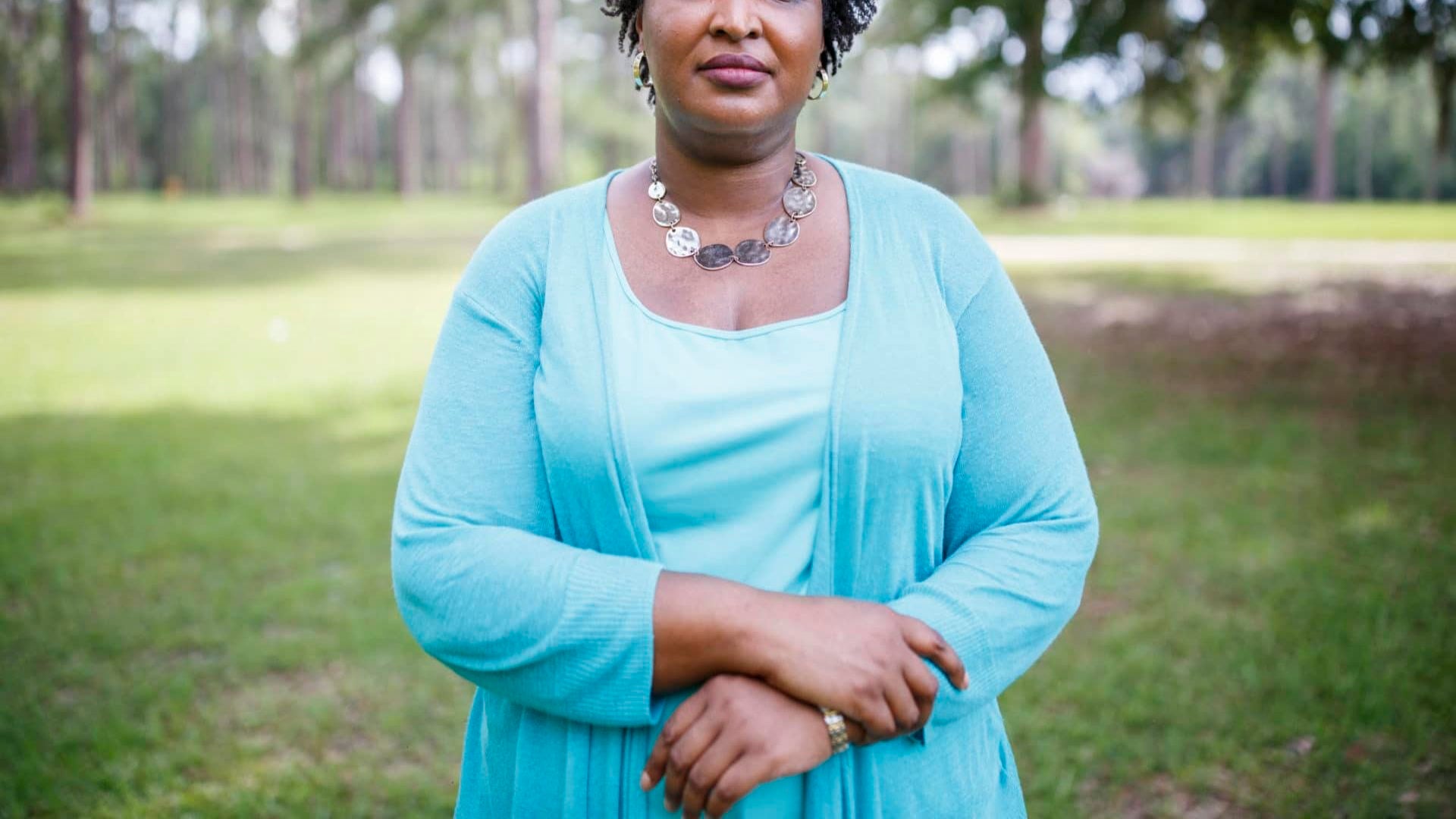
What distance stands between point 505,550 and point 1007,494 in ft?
2.40

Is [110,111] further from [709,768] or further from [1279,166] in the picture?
[709,768]

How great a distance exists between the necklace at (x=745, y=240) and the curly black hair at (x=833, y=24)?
197mm

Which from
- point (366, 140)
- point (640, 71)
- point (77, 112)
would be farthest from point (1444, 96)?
point (366, 140)

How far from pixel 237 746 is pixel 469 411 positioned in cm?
314

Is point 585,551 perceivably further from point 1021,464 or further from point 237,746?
point 237,746

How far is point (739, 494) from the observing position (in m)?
1.62

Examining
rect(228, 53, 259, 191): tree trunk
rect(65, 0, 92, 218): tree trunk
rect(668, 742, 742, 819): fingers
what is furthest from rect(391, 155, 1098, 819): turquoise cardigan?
rect(228, 53, 259, 191): tree trunk

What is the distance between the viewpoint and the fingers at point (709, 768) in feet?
4.80

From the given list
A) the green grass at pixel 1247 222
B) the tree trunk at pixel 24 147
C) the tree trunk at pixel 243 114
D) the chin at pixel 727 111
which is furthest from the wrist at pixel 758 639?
the tree trunk at pixel 243 114

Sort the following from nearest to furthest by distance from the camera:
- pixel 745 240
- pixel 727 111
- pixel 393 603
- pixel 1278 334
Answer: pixel 727 111
pixel 745 240
pixel 393 603
pixel 1278 334

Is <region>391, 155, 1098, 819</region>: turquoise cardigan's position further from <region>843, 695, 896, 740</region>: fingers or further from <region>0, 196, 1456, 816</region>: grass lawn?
<region>0, 196, 1456, 816</region>: grass lawn

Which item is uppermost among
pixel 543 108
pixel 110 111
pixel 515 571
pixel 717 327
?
pixel 110 111

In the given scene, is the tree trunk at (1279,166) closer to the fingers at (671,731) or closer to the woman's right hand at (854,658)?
the woman's right hand at (854,658)

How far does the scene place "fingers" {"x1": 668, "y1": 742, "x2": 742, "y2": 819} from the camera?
146 centimetres
